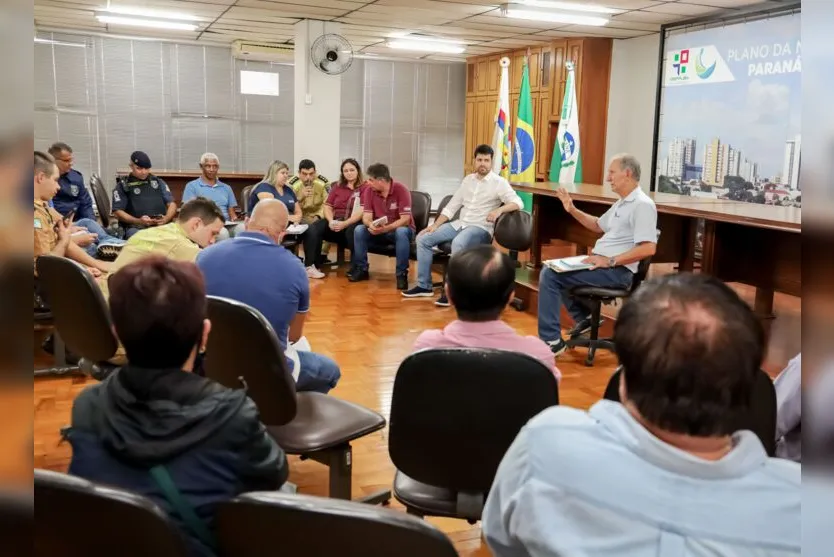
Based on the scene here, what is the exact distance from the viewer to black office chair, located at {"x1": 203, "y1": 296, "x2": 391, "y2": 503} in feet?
6.05

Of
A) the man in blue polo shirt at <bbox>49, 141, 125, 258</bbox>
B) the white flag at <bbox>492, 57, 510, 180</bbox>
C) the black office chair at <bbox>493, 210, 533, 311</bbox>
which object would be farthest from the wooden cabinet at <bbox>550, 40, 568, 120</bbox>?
the man in blue polo shirt at <bbox>49, 141, 125, 258</bbox>

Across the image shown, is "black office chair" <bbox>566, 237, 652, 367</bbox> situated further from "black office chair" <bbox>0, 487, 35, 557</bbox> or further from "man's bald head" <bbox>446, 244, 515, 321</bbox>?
"black office chair" <bbox>0, 487, 35, 557</bbox>

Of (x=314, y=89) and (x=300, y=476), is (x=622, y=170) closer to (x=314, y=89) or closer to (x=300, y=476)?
(x=300, y=476)

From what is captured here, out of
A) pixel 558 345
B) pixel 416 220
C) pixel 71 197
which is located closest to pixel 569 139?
pixel 416 220

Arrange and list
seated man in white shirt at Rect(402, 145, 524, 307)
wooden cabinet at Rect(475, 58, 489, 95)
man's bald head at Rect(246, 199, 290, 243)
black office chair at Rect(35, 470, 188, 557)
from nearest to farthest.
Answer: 1. black office chair at Rect(35, 470, 188, 557)
2. man's bald head at Rect(246, 199, 290, 243)
3. seated man in white shirt at Rect(402, 145, 524, 307)
4. wooden cabinet at Rect(475, 58, 489, 95)

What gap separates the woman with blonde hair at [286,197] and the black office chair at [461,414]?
14.5ft

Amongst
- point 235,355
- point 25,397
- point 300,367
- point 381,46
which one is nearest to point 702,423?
point 25,397

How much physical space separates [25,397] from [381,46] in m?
9.27

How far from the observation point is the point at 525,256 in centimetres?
676

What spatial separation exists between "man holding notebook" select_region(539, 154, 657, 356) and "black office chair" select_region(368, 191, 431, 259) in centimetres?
208

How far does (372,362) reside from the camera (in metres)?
3.83

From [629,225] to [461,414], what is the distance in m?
2.54

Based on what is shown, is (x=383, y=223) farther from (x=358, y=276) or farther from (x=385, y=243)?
(x=358, y=276)

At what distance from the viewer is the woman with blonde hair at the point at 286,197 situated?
19.8ft
